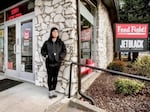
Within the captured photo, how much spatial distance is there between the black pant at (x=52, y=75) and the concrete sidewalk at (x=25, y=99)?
0.92 feet

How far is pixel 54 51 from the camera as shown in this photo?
3.92m

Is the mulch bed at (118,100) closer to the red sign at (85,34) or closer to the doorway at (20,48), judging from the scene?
the red sign at (85,34)

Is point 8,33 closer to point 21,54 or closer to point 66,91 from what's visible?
point 21,54

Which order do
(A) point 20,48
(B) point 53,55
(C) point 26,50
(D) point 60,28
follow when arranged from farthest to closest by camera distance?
1. (A) point 20,48
2. (C) point 26,50
3. (D) point 60,28
4. (B) point 53,55

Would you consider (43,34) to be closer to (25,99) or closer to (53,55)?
(53,55)

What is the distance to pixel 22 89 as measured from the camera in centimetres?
464

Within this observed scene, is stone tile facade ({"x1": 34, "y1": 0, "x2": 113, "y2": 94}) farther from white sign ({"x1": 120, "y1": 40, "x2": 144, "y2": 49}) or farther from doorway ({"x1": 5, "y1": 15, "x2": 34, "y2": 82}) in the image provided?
white sign ({"x1": 120, "y1": 40, "x2": 144, "y2": 49})

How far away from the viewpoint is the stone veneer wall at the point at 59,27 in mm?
4191

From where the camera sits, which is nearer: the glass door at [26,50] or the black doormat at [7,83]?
the black doormat at [7,83]

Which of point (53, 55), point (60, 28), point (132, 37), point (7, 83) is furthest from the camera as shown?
point (132, 37)

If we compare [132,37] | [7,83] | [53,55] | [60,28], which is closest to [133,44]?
[132,37]

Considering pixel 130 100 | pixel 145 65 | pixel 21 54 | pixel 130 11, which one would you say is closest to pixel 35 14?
pixel 21 54

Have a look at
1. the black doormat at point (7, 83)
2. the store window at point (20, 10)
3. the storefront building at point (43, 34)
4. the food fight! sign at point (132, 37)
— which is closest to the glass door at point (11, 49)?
the storefront building at point (43, 34)

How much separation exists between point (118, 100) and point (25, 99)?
2099mm
